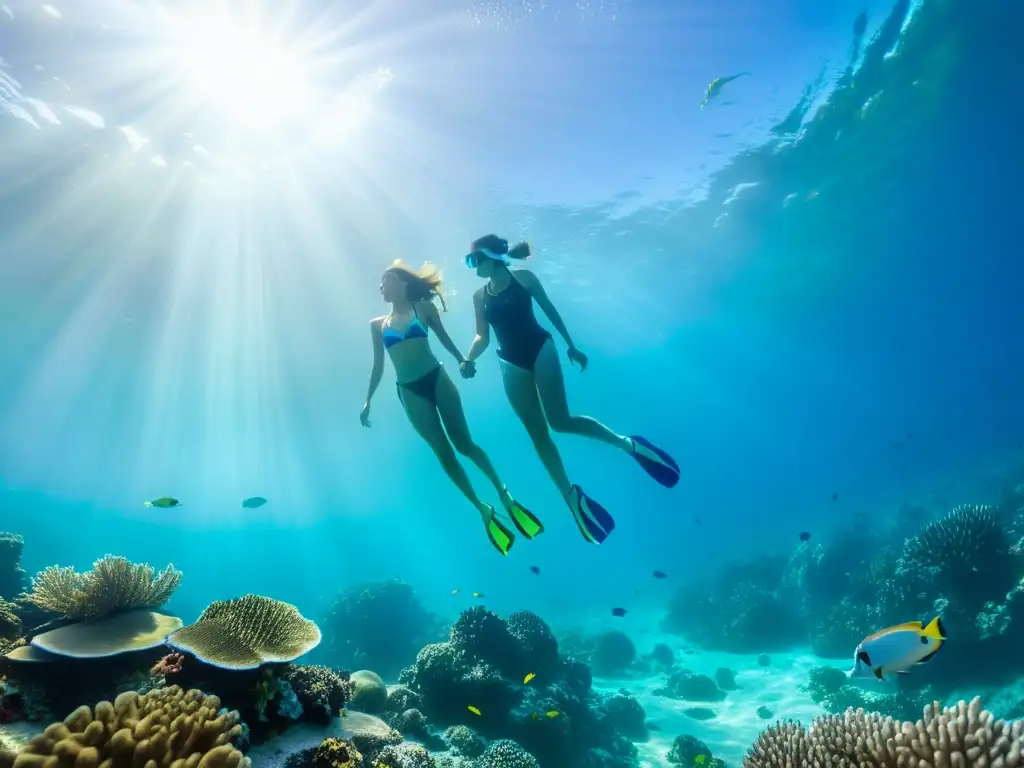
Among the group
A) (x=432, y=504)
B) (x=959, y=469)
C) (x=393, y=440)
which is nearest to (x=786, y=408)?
(x=959, y=469)

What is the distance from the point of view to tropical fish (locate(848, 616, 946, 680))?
3275mm

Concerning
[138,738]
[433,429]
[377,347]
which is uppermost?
[377,347]

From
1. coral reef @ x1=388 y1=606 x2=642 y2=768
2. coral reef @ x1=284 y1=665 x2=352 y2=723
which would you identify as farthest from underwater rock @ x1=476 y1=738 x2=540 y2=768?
coral reef @ x1=284 y1=665 x2=352 y2=723

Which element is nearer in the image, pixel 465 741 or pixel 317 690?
pixel 317 690

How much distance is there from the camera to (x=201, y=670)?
4.02 meters

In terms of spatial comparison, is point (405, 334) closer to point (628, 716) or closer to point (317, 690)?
point (317, 690)

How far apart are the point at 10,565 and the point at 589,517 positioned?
14.5 metres

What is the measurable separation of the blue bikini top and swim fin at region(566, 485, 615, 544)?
2736 millimetres

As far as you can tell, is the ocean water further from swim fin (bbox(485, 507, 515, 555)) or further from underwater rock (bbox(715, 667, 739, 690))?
swim fin (bbox(485, 507, 515, 555))

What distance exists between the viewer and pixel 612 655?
64.0ft

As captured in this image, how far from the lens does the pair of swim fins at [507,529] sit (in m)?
5.59

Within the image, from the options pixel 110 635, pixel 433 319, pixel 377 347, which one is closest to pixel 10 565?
pixel 110 635

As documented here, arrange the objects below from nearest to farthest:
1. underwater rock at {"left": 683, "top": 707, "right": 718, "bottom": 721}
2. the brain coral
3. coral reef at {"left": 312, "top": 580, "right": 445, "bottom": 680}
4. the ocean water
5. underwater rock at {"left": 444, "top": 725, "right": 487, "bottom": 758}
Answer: the brain coral < underwater rock at {"left": 444, "top": 725, "right": 487, "bottom": 758} < underwater rock at {"left": 683, "top": 707, "right": 718, "bottom": 721} < the ocean water < coral reef at {"left": 312, "top": 580, "right": 445, "bottom": 680}

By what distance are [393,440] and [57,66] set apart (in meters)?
51.4
